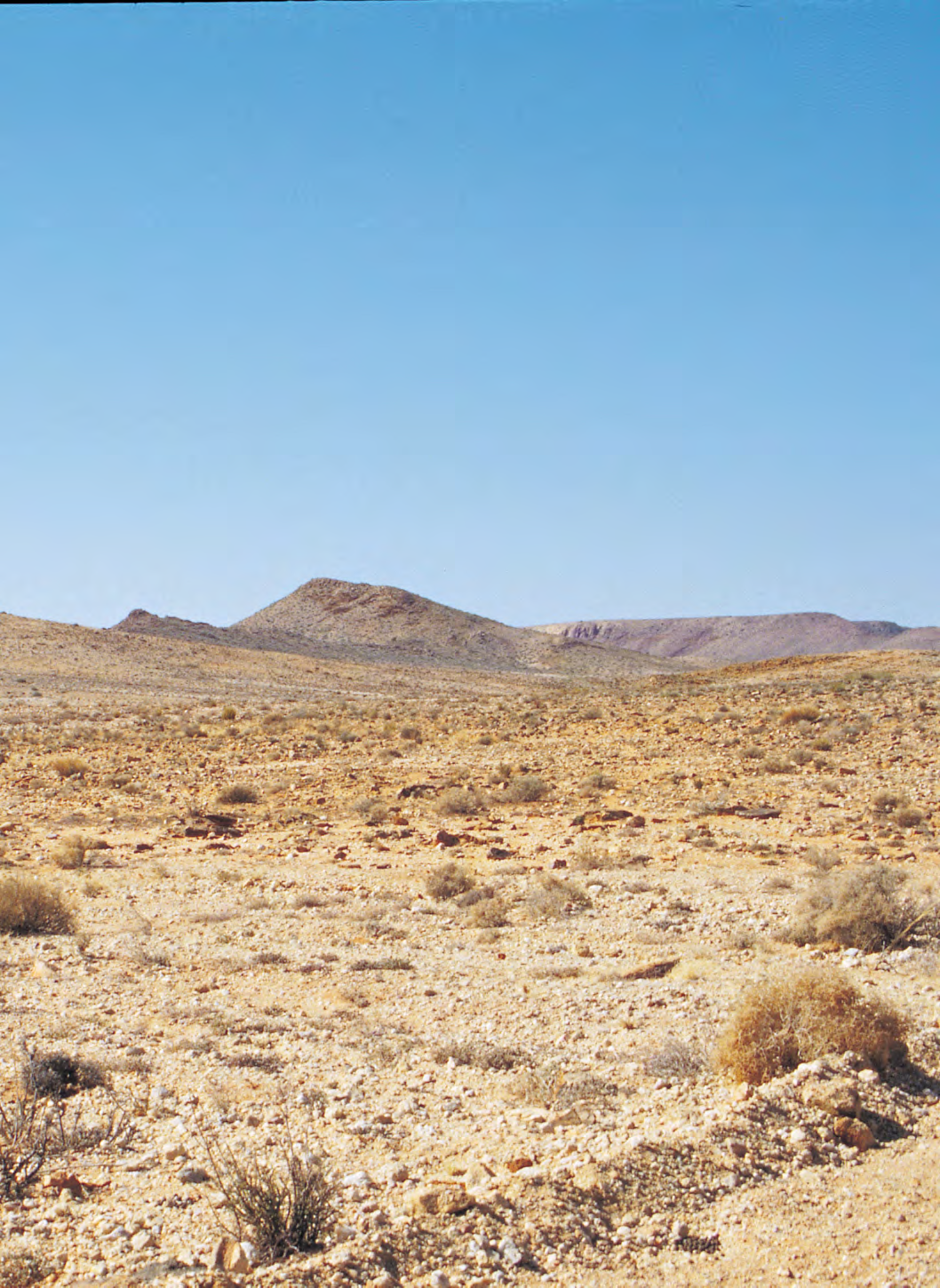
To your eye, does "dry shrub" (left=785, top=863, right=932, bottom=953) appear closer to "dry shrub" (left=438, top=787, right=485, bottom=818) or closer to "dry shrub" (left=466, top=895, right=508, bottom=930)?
"dry shrub" (left=466, top=895, right=508, bottom=930)

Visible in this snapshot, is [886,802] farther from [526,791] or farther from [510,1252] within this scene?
[510,1252]

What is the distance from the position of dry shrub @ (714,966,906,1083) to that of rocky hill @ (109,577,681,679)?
8509 centimetres

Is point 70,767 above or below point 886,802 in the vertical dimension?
below

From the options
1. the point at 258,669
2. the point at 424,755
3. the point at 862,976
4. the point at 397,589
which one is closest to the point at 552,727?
the point at 424,755

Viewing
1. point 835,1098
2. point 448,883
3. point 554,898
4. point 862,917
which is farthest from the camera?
point 448,883

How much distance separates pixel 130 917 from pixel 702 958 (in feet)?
18.8

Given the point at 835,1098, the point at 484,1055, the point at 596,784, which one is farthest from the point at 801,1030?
the point at 596,784

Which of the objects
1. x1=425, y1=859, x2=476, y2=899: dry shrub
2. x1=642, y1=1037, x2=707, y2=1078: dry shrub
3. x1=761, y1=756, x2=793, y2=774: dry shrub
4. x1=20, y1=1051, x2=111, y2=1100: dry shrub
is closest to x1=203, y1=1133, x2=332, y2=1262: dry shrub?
x1=20, y1=1051, x2=111, y2=1100: dry shrub

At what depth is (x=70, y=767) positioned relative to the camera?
22641mm

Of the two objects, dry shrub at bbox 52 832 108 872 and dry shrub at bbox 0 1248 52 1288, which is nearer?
dry shrub at bbox 0 1248 52 1288

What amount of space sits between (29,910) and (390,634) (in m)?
107

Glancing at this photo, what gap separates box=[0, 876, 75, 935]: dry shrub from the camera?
10.4 meters

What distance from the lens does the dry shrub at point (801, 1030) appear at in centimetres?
630

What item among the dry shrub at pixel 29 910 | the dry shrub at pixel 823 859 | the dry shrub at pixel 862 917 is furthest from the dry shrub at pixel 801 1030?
the dry shrub at pixel 29 910
